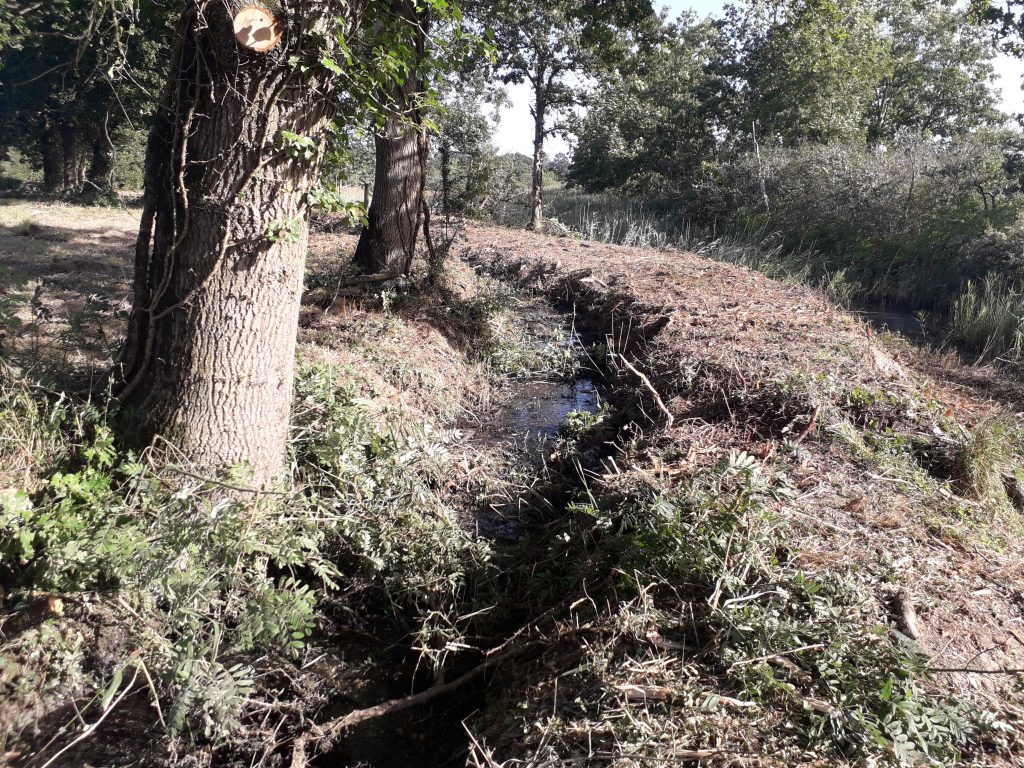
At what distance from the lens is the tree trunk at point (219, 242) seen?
2865 millimetres

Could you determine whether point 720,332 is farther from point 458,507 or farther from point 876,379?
point 458,507

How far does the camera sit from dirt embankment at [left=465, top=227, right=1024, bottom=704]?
2.72m

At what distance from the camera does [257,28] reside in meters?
2.74

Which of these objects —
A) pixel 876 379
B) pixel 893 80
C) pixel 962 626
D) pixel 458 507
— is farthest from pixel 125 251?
pixel 893 80

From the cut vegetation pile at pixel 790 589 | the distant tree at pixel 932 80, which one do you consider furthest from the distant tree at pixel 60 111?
the distant tree at pixel 932 80

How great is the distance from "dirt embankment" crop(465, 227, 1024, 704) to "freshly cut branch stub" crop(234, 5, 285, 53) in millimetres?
2852

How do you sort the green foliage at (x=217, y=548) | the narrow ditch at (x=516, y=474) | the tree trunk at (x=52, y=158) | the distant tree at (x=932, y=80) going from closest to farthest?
the green foliage at (x=217, y=548) < the narrow ditch at (x=516, y=474) < the tree trunk at (x=52, y=158) < the distant tree at (x=932, y=80)

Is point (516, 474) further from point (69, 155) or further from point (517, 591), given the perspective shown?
point (69, 155)

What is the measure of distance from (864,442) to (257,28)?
4149 millimetres

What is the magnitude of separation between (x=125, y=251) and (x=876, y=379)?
10.8 metres

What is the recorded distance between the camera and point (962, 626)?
2.59 m

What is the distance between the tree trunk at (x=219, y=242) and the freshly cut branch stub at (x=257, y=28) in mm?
58

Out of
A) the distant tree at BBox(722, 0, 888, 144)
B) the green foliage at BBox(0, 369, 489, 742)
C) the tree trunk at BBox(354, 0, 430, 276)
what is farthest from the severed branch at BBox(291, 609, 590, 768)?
the distant tree at BBox(722, 0, 888, 144)

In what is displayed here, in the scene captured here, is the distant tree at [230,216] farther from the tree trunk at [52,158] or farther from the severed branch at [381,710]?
the tree trunk at [52,158]
